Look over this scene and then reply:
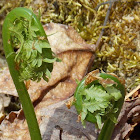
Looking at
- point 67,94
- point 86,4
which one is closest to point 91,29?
point 86,4

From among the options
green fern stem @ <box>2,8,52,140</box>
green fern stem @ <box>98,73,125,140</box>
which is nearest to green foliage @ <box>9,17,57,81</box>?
green fern stem @ <box>2,8,52,140</box>

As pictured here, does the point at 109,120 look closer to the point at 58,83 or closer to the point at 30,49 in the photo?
the point at 30,49

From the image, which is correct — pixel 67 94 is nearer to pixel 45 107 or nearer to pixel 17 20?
pixel 45 107

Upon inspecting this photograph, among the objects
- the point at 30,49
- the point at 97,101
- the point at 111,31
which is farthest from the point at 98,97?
the point at 111,31

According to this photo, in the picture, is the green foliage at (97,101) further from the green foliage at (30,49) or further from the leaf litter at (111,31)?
the leaf litter at (111,31)

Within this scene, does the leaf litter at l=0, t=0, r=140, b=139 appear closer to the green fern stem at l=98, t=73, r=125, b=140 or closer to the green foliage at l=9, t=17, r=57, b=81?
the green fern stem at l=98, t=73, r=125, b=140

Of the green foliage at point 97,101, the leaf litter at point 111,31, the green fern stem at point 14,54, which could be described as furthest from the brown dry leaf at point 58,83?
the green foliage at point 97,101
